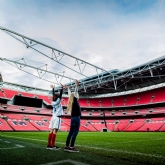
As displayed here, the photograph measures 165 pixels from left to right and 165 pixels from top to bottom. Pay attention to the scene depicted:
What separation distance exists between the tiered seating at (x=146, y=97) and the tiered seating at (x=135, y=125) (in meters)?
4.79

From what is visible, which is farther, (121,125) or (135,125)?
(121,125)

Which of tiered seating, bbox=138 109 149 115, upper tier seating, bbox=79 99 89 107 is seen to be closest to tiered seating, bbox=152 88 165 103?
tiered seating, bbox=138 109 149 115

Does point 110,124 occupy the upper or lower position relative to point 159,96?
lower

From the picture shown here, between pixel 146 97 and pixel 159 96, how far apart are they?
3612mm

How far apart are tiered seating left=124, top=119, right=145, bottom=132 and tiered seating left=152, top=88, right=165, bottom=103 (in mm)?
5643

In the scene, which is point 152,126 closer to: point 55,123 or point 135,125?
point 135,125

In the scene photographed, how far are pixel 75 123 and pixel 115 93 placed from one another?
4154cm

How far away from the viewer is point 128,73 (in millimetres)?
28391

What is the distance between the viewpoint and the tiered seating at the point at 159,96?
3352 cm

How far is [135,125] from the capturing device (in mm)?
34125

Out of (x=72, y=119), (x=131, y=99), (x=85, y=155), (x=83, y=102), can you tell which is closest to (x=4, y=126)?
(x=83, y=102)

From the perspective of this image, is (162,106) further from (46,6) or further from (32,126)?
(46,6)

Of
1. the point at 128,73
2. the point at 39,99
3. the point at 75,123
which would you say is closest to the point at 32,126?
the point at 39,99

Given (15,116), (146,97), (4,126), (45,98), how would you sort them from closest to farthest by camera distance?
1. (4,126)
2. (15,116)
3. (146,97)
4. (45,98)
